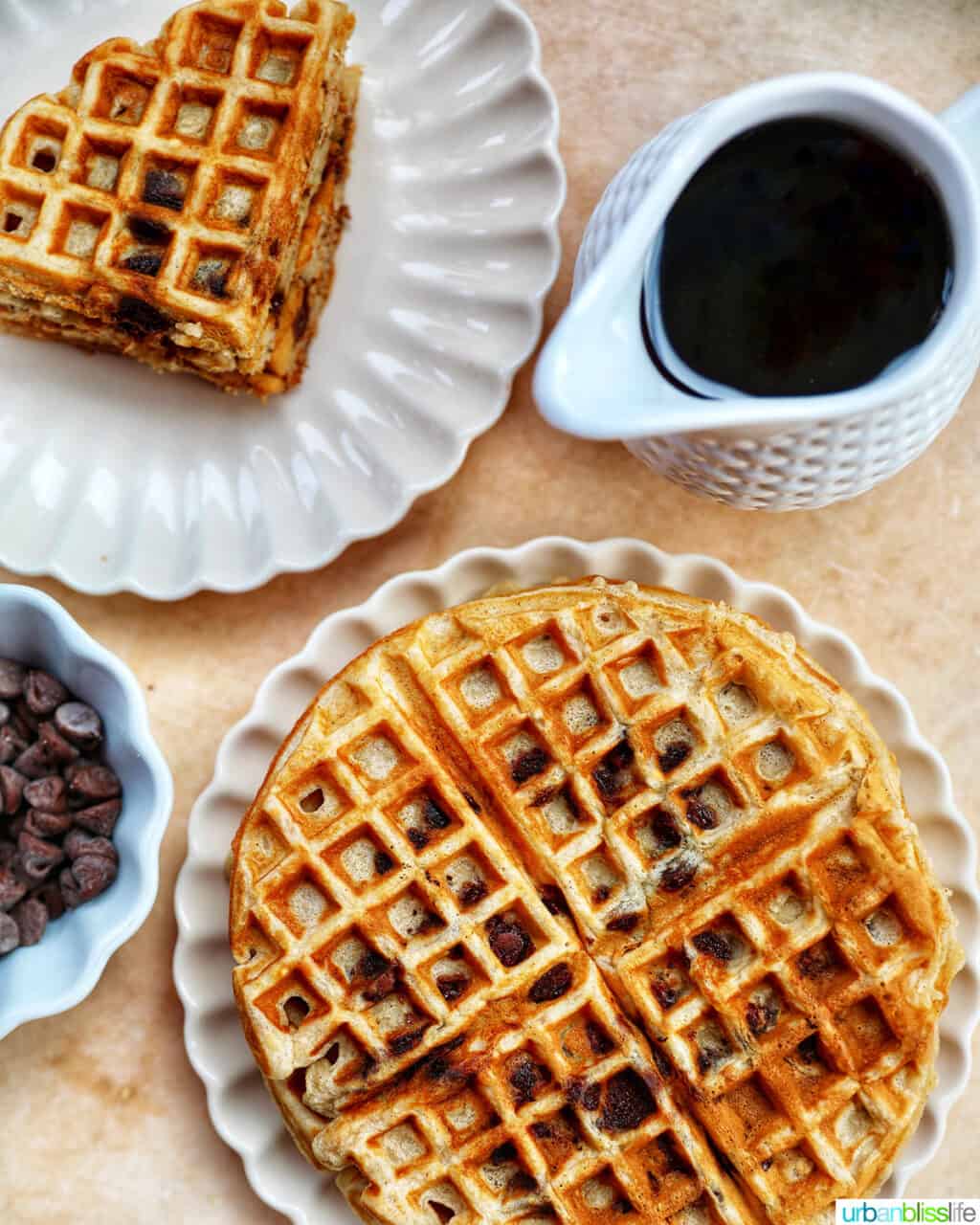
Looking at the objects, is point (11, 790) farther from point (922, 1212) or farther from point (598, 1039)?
point (922, 1212)

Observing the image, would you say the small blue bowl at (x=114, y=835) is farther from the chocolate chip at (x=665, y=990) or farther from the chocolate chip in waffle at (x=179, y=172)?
the chocolate chip at (x=665, y=990)

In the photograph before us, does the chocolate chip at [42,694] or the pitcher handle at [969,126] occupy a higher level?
the pitcher handle at [969,126]

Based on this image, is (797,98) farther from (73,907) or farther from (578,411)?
(73,907)

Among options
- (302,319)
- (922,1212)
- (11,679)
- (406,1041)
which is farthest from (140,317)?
(922,1212)

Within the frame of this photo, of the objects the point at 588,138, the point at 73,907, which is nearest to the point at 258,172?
the point at 588,138

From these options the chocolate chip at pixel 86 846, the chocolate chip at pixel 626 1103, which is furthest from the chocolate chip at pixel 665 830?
the chocolate chip at pixel 86 846
